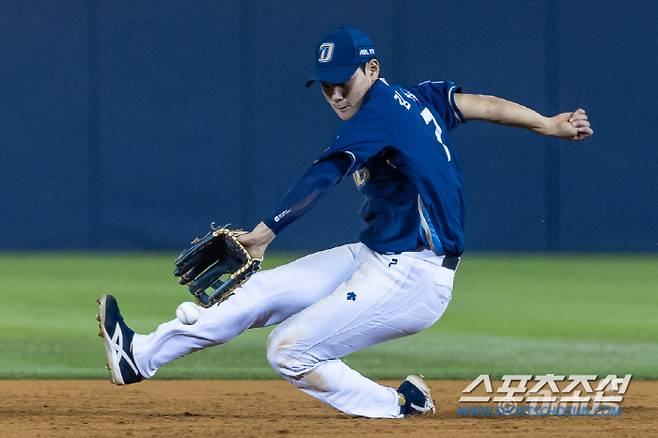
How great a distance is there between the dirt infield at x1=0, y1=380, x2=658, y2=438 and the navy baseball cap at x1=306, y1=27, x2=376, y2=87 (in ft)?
4.63

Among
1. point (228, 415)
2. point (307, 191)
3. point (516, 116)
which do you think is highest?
point (516, 116)

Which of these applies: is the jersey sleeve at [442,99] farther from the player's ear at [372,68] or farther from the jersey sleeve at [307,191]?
the jersey sleeve at [307,191]

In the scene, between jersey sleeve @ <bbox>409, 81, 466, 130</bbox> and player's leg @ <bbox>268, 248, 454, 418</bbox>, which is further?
jersey sleeve @ <bbox>409, 81, 466, 130</bbox>

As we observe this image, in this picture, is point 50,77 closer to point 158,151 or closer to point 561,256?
point 158,151

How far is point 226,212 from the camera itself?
13016 mm

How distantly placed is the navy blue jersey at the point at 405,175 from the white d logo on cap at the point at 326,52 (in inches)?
8.9

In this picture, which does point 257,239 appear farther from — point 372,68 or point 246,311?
point 372,68

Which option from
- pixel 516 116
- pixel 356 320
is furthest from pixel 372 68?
pixel 356 320

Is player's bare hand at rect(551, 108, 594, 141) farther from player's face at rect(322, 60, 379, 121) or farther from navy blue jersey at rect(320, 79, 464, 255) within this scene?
player's face at rect(322, 60, 379, 121)

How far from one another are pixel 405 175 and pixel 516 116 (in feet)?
2.44

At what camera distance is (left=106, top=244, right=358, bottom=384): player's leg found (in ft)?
17.3

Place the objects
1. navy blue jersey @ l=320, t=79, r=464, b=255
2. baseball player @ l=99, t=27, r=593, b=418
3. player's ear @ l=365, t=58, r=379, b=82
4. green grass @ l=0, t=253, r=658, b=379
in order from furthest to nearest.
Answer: green grass @ l=0, t=253, r=658, b=379 < player's ear @ l=365, t=58, r=379, b=82 < baseball player @ l=99, t=27, r=593, b=418 < navy blue jersey @ l=320, t=79, r=464, b=255

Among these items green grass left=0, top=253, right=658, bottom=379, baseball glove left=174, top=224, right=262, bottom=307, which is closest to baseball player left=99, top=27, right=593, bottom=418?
baseball glove left=174, top=224, right=262, bottom=307

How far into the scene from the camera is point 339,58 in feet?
16.7
